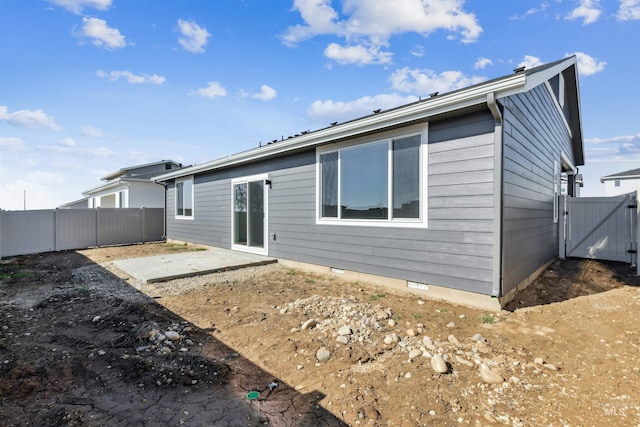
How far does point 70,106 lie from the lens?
326 inches

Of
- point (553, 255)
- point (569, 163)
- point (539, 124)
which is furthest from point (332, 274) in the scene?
point (569, 163)

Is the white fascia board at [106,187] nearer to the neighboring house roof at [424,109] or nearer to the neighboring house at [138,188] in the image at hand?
the neighboring house at [138,188]

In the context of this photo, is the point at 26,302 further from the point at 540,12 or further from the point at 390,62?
the point at 540,12

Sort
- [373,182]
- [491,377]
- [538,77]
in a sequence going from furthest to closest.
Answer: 1. [373,182]
2. [538,77]
3. [491,377]

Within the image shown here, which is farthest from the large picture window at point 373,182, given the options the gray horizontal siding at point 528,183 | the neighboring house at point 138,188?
the neighboring house at point 138,188

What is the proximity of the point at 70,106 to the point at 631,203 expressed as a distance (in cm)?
1477

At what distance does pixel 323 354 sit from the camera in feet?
8.89

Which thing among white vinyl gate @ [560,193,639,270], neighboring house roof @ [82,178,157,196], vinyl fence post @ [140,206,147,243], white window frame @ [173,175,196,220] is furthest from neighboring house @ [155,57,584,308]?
neighboring house roof @ [82,178,157,196]

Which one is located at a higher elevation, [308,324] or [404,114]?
[404,114]

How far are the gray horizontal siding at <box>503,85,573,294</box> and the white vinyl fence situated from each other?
43.0 ft

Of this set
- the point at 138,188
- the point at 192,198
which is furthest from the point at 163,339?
the point at 138,188

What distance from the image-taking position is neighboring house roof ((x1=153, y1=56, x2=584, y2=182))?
11.9 feet

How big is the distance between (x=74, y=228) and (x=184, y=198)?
13.2 feet

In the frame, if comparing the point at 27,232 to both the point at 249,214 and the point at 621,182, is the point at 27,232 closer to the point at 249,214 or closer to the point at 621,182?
the point at 249,214
